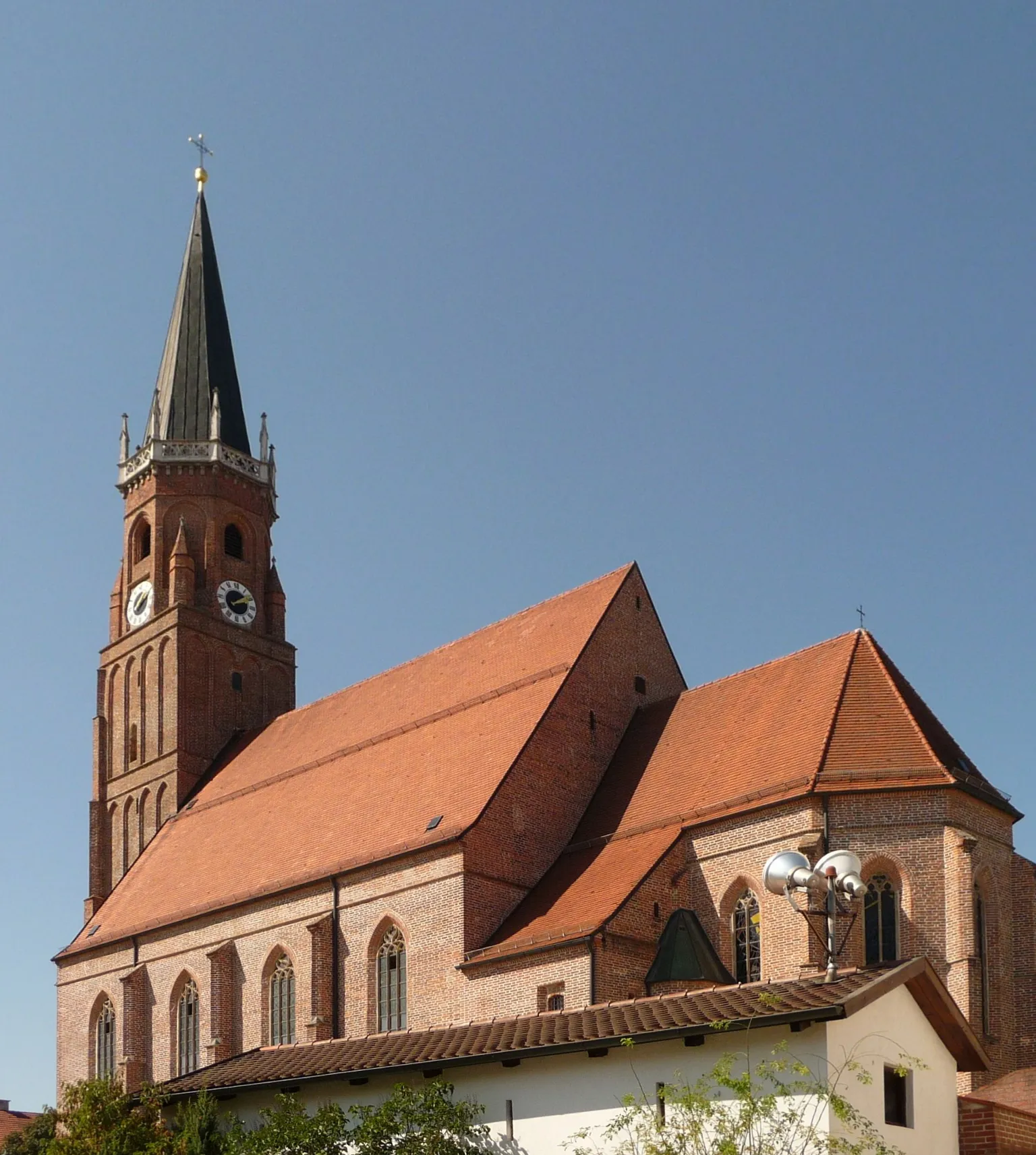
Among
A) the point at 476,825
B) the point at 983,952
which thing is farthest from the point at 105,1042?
the point at 983,952

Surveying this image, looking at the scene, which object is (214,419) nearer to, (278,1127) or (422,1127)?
(278,1127)

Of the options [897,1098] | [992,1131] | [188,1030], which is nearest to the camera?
[897,1098]

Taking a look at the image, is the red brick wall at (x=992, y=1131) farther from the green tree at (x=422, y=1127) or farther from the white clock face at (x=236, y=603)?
the white clock face at (x=236, y=603)

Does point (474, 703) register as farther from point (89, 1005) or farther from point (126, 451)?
point (126, 451)

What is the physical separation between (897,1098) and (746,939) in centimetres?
1224

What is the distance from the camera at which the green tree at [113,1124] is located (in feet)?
87.5

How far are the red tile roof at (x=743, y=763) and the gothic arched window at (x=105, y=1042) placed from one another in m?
15.5

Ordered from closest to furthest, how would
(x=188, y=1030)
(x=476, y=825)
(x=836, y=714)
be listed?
(x=836, y=714)
(x=476, y=825)
(x=188, y=1030)

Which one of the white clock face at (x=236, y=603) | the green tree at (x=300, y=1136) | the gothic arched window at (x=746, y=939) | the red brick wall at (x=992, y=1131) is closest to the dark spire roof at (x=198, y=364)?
the white clock face at (x=236, y=603)

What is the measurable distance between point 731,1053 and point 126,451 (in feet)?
137

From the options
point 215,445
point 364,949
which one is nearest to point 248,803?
point 364,949

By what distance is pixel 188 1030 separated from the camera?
4219 centimetres

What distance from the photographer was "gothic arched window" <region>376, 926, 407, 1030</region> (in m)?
35.8

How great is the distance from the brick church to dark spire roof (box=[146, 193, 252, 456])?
3.90 ft
